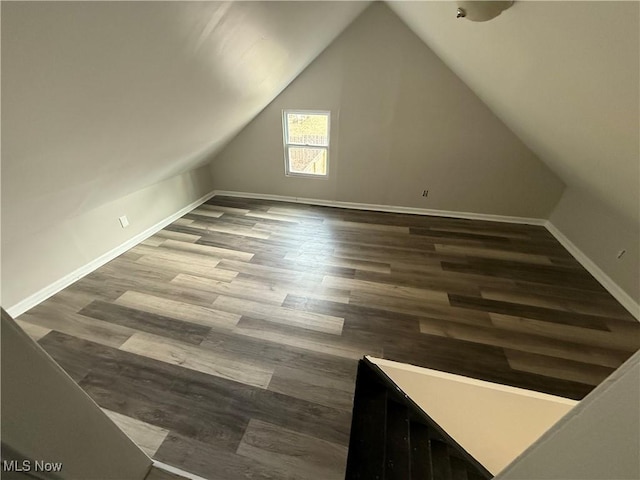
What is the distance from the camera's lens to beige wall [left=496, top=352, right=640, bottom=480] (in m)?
0.36

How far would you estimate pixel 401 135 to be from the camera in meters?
3.35

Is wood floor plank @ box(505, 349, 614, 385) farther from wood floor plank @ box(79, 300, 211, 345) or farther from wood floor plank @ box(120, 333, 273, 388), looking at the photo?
wood floor plank @ box(79, 300, 211, 345)

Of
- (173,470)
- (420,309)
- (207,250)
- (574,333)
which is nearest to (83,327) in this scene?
(207,250)

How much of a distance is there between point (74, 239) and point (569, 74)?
365cm

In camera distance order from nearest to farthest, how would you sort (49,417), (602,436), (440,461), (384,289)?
(602,436) < (49,417) < (440,461) < (384,289)

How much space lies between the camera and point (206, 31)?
1.23m

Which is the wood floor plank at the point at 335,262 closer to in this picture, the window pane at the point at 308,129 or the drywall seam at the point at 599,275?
the window pane at the point at 308,129

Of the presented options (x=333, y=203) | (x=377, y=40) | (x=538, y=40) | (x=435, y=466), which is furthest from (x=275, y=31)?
(x=435, y=466)

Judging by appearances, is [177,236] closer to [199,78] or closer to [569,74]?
[199,78]

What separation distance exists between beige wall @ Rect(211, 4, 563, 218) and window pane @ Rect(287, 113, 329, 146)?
0.14 metres

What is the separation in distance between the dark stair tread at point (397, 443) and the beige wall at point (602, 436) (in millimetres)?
1274

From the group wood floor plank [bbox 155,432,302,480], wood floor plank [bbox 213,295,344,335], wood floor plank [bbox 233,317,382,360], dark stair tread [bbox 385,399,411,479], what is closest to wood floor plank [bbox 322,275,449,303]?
wood floor plank [bbox 213,295,344,335]

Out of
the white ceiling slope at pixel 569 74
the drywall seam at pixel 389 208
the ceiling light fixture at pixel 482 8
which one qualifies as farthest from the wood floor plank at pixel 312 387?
the drywall seam at pixel 389 208

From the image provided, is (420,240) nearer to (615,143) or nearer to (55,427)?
(615,143)
